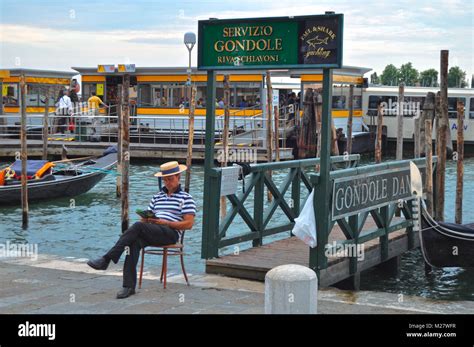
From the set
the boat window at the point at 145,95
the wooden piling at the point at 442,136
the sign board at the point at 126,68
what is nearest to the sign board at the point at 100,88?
the sign board at the point at 126,68

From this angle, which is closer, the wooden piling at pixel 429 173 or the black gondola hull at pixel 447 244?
the black gondola hull at pixel 447 244

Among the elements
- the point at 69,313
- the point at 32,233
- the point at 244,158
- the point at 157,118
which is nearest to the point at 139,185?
the point at 244,158

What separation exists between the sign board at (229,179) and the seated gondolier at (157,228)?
1.07 m

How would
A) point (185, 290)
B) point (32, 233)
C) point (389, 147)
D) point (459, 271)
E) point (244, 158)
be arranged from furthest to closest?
point (389, 147), point (244, 158), point (32, 233), point (459, 271), point (185, 290)

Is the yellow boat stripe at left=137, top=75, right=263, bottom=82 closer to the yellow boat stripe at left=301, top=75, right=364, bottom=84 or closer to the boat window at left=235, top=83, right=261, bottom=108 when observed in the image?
the boat window at left=235, top=83, right=261, bottom=108

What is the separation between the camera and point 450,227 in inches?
446

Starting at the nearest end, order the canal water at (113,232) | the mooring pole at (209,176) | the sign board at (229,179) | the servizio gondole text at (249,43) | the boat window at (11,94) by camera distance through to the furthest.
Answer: the servizio gondole text at (249,43)
the mooring pole at (209,176)
the sign board at (229,179)
the canal water at (113,232)
the boat window at (11,94)

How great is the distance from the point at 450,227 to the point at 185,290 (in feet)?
14.6

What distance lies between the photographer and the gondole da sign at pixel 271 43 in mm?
8625

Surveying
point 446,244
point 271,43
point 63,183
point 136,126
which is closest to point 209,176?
point 271,43

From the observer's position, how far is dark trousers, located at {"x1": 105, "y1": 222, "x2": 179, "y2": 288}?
8.01m

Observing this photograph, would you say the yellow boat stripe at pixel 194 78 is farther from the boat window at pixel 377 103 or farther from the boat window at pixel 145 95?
the boat window at pixel 377 103
